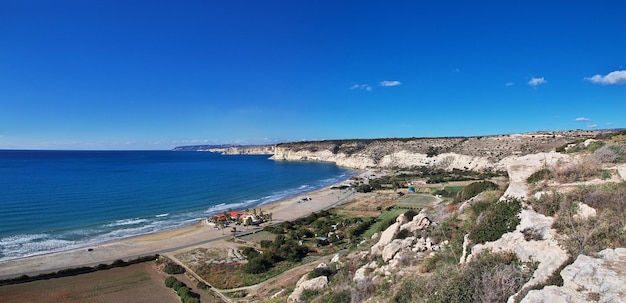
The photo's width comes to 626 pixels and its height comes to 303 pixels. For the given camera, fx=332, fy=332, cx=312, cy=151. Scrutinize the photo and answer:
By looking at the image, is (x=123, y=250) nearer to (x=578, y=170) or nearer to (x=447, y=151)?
(x=578, y=170)

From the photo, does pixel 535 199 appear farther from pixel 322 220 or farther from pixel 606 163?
pixel 322 220

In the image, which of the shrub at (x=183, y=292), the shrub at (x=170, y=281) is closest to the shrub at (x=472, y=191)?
→ the shrub at (x=183, y=292)

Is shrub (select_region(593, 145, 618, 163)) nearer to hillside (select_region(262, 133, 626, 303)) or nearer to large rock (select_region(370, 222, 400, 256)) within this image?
hillside (select_region(262, 133, 626, 303))

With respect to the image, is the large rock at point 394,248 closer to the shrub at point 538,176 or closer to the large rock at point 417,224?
the large rock at point 417,224

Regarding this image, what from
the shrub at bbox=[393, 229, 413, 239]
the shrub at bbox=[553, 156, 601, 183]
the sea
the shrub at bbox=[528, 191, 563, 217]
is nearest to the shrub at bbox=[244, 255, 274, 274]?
the shrub at bbox=[393, 229, 413, 239]

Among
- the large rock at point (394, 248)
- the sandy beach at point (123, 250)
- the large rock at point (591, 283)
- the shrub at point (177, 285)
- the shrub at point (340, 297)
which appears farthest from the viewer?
the sandy beach at point (123, 250)

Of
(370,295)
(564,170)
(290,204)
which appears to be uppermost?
(564,170)

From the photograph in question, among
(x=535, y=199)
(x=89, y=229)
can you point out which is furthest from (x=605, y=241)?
(x=89, y=229)
